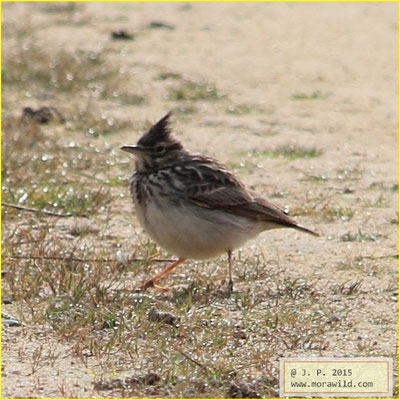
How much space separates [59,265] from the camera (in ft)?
25.1

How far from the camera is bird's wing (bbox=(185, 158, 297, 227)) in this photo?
302 inches

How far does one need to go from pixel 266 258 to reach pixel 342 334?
5.23ft

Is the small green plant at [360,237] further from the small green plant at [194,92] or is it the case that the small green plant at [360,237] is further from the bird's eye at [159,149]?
the small green plant at [194,92]

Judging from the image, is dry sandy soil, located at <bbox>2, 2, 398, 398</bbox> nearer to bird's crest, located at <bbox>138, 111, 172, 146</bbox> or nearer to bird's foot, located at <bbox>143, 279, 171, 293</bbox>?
bird's foot, located at <bbox>143, 279, 171, 293</bbox>

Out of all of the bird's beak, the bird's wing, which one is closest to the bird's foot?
the bird's wing

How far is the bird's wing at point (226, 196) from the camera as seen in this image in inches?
302

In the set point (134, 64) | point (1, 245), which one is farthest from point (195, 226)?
point (134, 64)

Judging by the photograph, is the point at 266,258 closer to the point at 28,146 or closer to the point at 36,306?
the point at 36,306

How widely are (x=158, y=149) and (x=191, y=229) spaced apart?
0.74 m

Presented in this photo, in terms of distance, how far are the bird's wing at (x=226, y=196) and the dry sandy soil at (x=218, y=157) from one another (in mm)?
370

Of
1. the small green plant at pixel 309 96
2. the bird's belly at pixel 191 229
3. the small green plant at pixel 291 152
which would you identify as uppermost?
the bird's belly at pixel 191 229

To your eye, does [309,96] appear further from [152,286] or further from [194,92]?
[152,286]

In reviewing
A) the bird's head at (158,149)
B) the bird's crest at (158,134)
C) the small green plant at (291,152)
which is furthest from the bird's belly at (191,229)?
the small green plant at (291,152)

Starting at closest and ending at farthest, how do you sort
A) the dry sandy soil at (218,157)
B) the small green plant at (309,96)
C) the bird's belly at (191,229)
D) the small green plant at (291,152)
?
the dry sandy soil at (218,157) → the bird's belly at (191,229) → the small green plant at (291,152) → the small green plant at (309,96)
